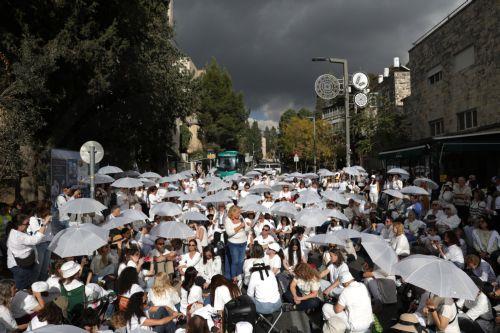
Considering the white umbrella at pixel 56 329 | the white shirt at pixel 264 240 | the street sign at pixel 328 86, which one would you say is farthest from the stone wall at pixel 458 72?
the white umbrella at pixel 56 329

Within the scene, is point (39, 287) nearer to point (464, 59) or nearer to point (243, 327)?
point (243, 327)

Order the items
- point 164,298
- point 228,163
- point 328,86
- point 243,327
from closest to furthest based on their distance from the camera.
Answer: point 243,327 → point 164,298 → point 328,86 → point 228,163

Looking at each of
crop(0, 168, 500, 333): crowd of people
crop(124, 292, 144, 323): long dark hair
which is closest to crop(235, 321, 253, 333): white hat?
crop(0, 168, 500, 333): crowd of people

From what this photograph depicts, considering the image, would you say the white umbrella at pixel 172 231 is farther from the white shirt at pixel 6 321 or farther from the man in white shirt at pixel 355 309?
the man in white shirt at pixel 355 309

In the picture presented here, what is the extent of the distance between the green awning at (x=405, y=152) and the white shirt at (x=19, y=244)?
52.7 ft

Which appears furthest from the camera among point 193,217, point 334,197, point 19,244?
point 334,197

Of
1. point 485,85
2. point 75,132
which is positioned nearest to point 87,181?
point 75,132

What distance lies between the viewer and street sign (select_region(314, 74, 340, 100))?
20.3 meters

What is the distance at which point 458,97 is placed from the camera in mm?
23625

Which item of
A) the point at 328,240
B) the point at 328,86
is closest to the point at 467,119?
the point at 328,86

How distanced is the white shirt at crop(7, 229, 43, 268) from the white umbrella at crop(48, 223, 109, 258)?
0.80 m

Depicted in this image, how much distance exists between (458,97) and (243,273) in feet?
67.6

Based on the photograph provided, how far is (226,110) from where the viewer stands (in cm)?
6762

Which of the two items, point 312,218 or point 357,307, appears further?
point 312,218
